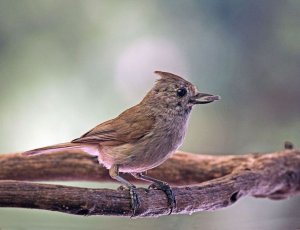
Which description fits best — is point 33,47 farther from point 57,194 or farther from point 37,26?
point 57,194

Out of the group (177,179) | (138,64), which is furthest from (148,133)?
(138,64)

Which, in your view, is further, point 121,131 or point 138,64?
point 138,64

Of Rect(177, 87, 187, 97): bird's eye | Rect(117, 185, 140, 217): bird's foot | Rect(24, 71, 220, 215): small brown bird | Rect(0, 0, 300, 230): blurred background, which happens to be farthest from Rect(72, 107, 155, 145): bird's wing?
Rect(0, 0, 300, 230): blurred background

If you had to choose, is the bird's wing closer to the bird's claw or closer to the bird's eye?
the bird's eye

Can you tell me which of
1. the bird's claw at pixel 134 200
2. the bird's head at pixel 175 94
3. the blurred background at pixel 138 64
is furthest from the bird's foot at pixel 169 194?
the blurred background at pixel 138 64

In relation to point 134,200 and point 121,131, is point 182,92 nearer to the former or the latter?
point 121,131
